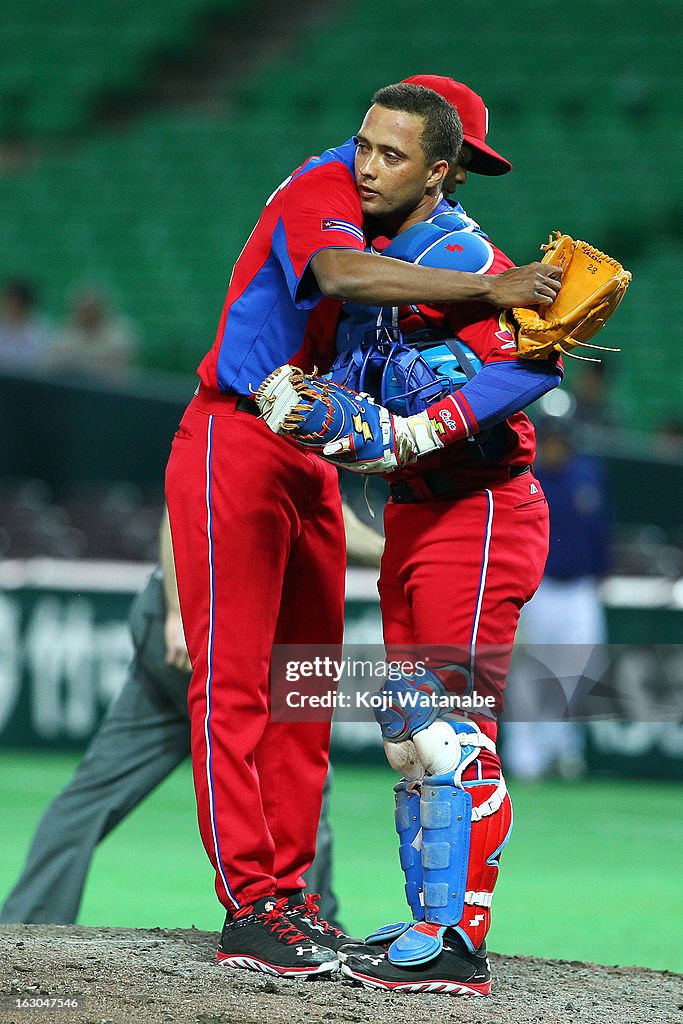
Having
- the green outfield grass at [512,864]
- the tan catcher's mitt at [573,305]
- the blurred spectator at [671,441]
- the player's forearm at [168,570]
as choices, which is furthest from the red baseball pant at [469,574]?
the blurred spectator at [671,441]

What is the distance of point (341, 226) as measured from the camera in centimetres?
330

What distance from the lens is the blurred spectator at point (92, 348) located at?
473 inches

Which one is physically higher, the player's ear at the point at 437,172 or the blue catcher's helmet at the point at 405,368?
the player's ear at the point at 437,172

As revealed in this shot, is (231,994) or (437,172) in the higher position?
(437,172)

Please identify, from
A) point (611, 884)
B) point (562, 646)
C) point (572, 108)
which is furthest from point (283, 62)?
point (611, 884)

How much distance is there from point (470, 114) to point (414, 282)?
0.60 metres

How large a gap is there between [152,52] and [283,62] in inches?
65.0

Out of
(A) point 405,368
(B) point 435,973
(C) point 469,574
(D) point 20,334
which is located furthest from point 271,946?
(D) point 20,334

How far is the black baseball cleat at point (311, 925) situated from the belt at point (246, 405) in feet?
3.94

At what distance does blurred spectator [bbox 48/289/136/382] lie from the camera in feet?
39.4

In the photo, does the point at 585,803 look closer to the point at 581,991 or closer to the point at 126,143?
the point at 581,991

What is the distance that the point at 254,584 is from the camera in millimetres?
3525

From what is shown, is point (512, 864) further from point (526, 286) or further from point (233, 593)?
point (526, 286)

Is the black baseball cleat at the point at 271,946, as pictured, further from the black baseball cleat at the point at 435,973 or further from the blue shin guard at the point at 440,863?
the blue shin guard at the point at 440,863
